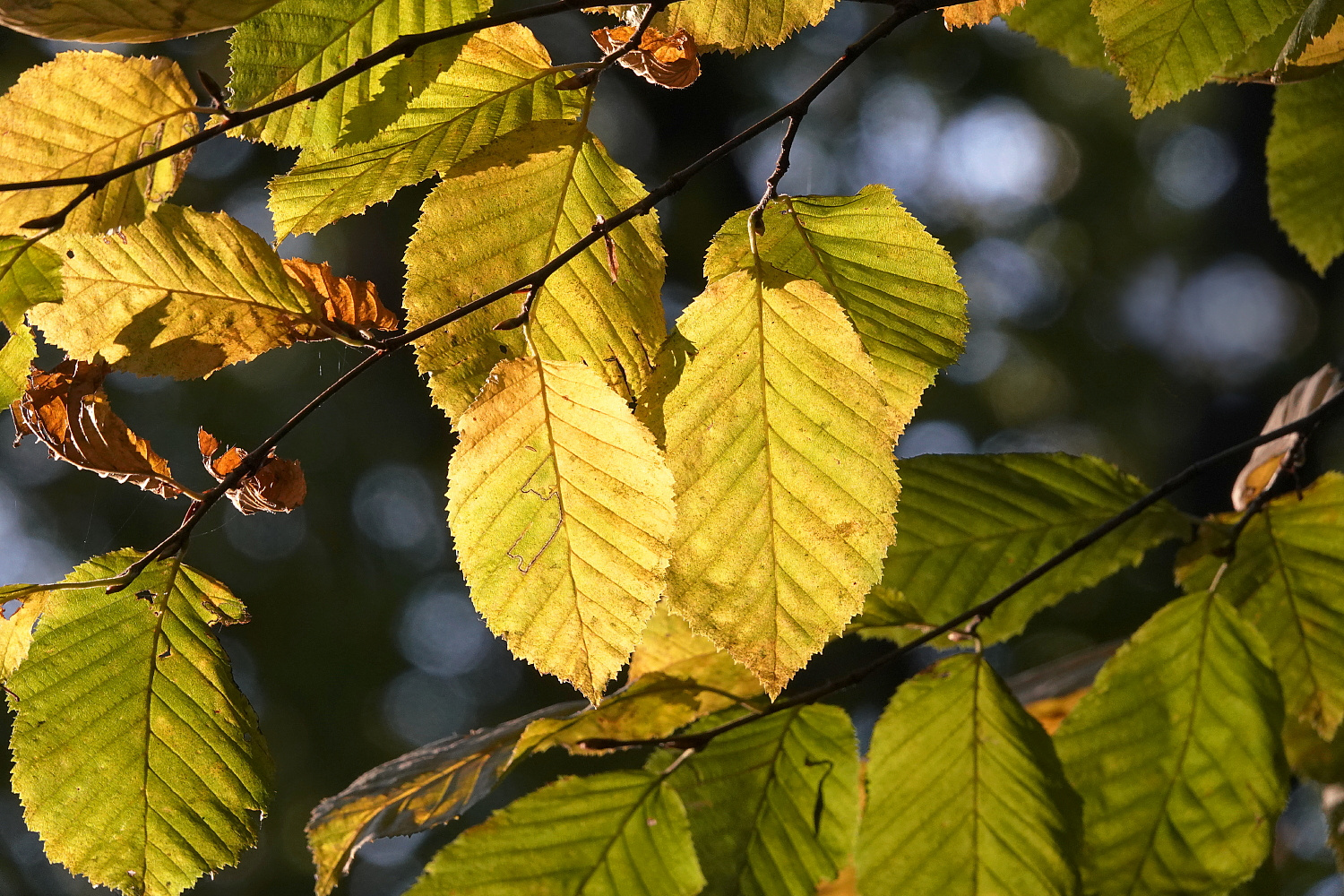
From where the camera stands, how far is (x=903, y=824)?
603 mm

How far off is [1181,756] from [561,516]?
0.46 m

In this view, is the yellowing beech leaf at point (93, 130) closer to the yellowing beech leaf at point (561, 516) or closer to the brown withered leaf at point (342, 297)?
the brown withered leaf at point (342, 297)

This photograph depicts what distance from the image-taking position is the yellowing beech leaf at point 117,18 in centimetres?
34

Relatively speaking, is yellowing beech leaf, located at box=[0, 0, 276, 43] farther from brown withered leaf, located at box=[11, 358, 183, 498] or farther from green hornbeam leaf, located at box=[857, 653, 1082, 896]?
green hornbeam leaf, located at box=[857, 653, 1082, 896]

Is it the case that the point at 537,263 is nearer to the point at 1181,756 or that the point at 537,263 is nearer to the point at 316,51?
the point at 316,51

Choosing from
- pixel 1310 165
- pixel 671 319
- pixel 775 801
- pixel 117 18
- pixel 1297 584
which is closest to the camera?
pixel 117 18

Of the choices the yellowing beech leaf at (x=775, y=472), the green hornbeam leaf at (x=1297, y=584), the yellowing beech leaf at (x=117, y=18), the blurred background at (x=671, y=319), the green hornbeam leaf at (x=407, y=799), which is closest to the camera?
the yellowing beech leaf at (x=117, y=18)

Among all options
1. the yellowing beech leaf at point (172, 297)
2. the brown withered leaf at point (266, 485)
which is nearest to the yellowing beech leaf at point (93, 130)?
the yellowing beech leaf at point (172, 297)

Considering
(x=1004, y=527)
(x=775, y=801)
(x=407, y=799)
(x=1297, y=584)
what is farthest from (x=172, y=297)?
(x=1297, y=584)

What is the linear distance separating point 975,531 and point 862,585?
31cm

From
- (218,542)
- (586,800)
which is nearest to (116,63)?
(586,800)

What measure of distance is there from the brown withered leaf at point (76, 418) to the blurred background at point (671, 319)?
322 centimetres

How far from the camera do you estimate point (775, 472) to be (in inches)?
18.3

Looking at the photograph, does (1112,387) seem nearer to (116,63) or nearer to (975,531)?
(975,531)
